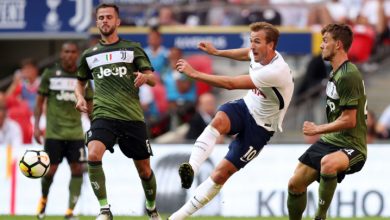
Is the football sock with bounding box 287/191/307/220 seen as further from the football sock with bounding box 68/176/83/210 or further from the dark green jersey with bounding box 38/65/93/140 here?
the dark green jersey with bounding box 38/65/93/140

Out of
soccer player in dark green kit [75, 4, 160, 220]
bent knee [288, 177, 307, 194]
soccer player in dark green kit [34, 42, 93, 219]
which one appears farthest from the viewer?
soccer player in dark green kit [34, 42, 93, 219]

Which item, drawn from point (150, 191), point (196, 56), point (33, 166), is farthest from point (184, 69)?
point (196, 56)

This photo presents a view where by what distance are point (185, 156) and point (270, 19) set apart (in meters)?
4.35

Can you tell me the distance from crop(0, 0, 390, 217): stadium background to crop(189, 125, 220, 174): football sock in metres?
4.65

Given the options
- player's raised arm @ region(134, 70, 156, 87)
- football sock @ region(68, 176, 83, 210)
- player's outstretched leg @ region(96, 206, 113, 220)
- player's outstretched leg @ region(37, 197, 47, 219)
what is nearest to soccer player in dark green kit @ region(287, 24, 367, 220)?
player's raised arm @ region(134, 70, 156, 87)

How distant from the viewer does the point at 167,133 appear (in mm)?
21016

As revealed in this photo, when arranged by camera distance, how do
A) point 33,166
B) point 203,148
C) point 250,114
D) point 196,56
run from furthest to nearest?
point 196,56
point 33,166
point 250,114
point 203,148

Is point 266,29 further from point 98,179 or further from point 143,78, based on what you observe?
point 98,179

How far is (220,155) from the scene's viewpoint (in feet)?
61.8

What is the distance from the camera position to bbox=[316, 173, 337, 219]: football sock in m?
12.2

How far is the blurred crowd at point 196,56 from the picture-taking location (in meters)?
20.8

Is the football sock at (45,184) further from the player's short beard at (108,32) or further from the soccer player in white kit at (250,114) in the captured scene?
the soccer player in white kit at (250,114)

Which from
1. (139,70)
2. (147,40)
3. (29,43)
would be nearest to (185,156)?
(147,40)

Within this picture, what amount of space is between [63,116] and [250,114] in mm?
4266
